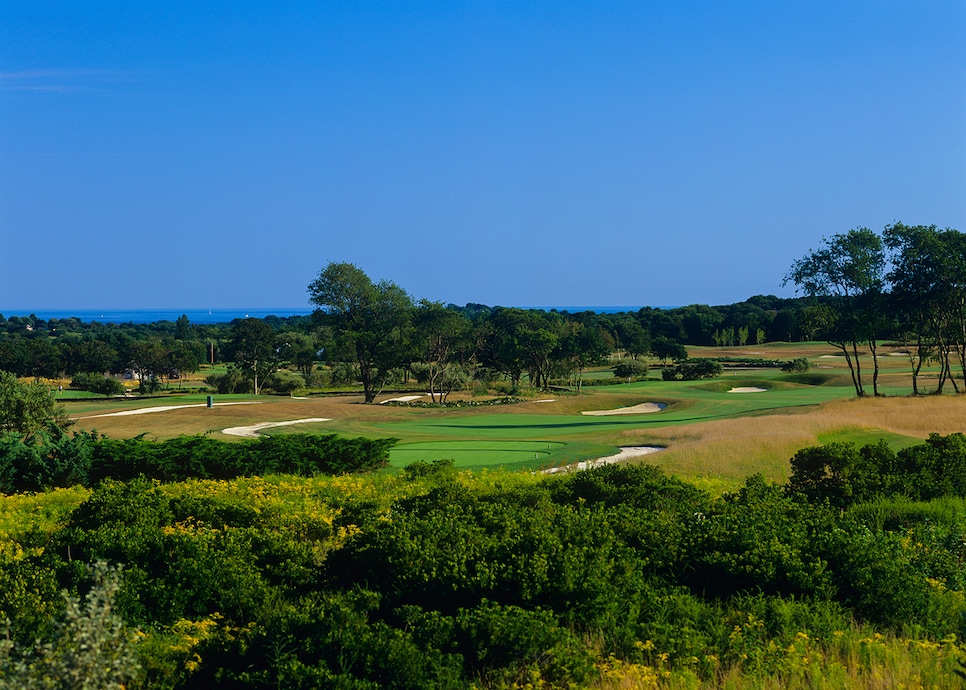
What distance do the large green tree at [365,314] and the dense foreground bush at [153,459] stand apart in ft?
133

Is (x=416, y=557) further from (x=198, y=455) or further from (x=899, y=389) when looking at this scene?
(x=899, y=389)

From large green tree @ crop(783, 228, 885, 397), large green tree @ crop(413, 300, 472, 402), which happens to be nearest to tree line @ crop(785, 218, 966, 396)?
large green tree @ crop(783, 228, 885, 397)

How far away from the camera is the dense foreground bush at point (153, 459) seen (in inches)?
792

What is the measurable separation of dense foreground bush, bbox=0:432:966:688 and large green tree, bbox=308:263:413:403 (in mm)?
49275

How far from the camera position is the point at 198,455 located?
20.6 m

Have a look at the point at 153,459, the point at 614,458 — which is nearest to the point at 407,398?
the point at 614,458

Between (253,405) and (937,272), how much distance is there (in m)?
36.2

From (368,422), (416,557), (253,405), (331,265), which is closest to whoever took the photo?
(416,557)

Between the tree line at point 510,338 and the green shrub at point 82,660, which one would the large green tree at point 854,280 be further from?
the green shrub at point 82,660

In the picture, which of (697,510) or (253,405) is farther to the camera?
(253,405)

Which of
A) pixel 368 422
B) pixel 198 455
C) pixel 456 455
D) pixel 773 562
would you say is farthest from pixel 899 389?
pixel 773 562

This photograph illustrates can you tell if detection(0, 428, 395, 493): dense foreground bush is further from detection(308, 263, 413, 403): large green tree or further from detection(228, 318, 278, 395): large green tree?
detection(228, 318, 278, 395): large green tree

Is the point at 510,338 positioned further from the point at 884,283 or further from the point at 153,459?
the point at 153,459

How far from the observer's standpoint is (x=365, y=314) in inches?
2547
